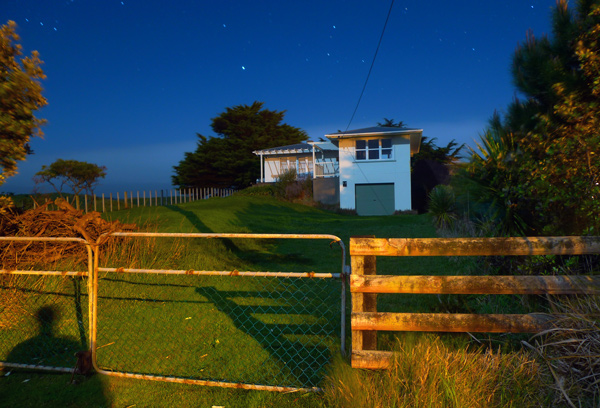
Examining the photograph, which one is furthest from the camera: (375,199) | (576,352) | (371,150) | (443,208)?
(371,150)

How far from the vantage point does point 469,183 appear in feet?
23.6

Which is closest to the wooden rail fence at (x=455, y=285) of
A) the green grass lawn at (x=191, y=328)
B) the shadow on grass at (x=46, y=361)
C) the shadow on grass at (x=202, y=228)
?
the green grass lawn at (x=191, y=328)

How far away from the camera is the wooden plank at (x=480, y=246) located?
3471 mm

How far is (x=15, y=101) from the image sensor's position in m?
5.52

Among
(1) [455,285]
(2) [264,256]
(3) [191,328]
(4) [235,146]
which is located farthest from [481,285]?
(4) [235,146]

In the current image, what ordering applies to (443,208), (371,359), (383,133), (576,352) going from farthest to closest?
(383,133) → (443,208) → (371,359) → (576,352)

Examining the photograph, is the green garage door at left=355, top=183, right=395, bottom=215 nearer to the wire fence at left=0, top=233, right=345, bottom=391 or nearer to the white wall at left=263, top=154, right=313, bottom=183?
the white wall at left=263, top=154, right=313, bottom=183

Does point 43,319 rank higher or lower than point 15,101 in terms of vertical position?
lower

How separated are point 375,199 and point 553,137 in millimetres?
21785

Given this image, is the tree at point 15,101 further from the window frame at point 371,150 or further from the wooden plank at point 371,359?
the window frame at point 371,150

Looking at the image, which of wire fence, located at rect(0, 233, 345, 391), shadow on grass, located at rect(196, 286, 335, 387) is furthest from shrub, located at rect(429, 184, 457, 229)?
shadow on grass, located at rect(196, 286, 335, 387)

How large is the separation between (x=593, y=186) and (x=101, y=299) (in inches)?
272

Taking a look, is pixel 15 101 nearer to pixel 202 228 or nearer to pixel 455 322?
pixel 455 322

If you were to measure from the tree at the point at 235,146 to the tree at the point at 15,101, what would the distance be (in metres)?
37.4
